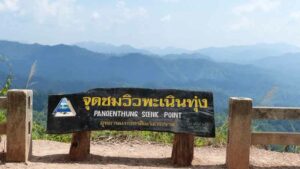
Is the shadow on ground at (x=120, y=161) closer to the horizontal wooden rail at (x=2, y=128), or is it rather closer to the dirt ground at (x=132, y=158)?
the dirt ground at (x=132, y=158)

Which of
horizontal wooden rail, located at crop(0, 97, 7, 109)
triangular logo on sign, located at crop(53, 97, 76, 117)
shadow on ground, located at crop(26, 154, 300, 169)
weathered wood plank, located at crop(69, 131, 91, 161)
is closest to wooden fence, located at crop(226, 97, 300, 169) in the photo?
shadow on ground, located at crop(26, 154, 300, 169)

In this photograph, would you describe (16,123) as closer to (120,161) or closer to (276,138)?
(120,161)

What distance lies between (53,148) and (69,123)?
186cm

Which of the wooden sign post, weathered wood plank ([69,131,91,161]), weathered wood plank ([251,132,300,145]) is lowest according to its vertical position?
weathered wood plank ([69,131,91,161])

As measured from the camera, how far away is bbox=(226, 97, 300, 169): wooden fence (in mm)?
8516

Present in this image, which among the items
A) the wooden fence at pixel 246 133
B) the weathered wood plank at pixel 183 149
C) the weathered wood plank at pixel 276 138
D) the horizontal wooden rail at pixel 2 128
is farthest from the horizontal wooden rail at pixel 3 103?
the weathered wood plank at pixel 276 138

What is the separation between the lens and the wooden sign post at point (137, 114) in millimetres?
8859

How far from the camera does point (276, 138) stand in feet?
28.5

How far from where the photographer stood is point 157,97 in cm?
898

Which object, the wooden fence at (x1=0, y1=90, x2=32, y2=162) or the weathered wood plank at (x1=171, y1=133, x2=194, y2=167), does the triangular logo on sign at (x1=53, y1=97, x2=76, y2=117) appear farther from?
the weathered wood plank at (x1=171, y1=133, x2=194, y2=167)

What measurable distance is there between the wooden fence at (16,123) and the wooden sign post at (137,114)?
477 millimetres

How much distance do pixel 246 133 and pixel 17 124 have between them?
3.77 m

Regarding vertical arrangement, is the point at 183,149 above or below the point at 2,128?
below

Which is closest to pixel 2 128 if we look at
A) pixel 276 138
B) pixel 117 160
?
pixel 117 160
